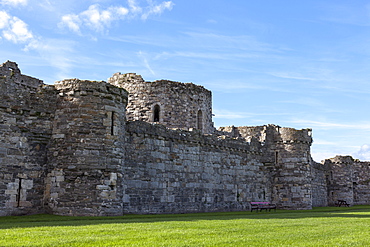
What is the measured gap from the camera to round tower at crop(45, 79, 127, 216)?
1695 cm

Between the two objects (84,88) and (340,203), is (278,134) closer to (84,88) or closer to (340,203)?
(340,203)

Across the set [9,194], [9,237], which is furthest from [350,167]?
[9,237]

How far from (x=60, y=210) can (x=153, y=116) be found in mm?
14021

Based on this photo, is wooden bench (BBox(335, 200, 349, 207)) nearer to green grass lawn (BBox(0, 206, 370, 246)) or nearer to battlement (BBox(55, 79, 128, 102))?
green grass lawn (BBox(0, 206, 370, 246))

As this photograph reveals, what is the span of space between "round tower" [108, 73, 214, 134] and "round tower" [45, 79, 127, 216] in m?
11.6

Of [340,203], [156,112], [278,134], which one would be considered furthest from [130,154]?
[340,203]

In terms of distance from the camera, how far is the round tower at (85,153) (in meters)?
17.0

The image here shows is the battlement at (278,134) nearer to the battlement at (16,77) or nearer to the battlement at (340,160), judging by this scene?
the battlement at (340,160)

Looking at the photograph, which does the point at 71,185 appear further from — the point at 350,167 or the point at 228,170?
the point at 350,167

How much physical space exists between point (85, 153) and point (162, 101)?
13202 mm

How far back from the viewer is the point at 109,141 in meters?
17.9

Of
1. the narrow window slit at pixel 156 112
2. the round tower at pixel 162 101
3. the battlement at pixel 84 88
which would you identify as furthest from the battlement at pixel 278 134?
the battlement at pixel 84 88

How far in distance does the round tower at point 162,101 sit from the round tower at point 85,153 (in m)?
11.6

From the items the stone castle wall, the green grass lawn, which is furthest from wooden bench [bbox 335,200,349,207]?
the stone castle wall
